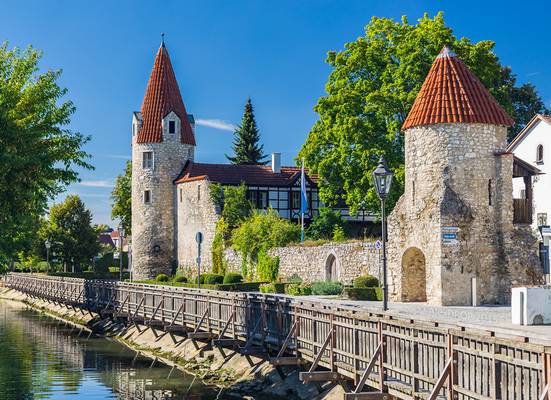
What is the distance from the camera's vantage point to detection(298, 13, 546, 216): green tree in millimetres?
40562

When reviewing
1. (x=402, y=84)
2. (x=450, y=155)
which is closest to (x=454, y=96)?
(x=450, y=155)

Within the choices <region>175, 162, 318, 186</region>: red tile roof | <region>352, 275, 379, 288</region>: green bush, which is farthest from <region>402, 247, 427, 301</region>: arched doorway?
<region>175, 162, 318, 186</region>: red tile roof

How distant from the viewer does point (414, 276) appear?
101 ft

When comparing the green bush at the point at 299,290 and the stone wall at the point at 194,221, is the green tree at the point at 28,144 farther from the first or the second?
the stone wall at the point at 194,221

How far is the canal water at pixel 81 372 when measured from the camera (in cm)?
2105

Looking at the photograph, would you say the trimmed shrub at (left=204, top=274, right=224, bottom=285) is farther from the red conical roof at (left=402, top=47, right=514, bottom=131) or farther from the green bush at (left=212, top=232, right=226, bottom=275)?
the red conical roof at (left=402, top=47, right=514, bottom=131)

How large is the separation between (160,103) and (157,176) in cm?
547

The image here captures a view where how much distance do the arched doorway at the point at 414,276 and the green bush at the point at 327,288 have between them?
4.92 m

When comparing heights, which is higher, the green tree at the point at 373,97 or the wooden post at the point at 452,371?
the green tree at the point at 373,97

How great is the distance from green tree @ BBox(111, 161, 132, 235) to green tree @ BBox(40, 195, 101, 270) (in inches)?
159

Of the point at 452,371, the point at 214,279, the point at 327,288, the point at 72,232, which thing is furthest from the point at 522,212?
the point at 72,232

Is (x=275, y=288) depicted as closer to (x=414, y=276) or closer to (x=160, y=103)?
(x=414, y=276)

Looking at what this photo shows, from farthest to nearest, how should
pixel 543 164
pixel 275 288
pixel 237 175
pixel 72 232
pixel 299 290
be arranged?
pixel 72 232 → pixel 237 175 → pixel 543 164 → pixel 275 288 → pixel 299 290

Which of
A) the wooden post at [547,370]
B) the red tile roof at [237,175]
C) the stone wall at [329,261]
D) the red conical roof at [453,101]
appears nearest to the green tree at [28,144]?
the wooden post at [547,370]
